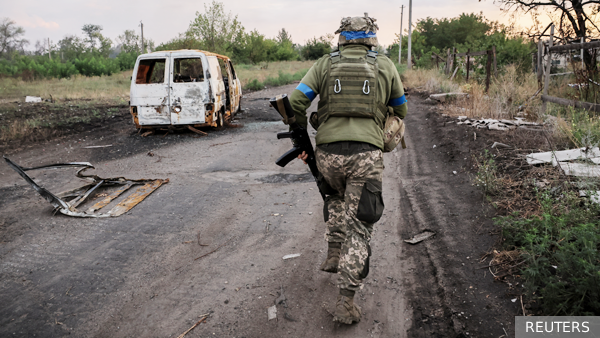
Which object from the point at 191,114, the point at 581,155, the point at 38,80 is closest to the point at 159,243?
the point at 581,155

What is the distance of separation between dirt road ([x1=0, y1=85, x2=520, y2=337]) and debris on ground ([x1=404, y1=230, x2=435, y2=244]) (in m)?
0.09

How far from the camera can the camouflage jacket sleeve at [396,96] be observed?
114 inches

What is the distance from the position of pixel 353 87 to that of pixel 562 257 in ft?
5.74

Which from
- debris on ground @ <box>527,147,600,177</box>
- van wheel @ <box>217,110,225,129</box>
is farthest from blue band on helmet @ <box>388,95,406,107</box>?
van wheel @ <box>217,110,225,129</box>

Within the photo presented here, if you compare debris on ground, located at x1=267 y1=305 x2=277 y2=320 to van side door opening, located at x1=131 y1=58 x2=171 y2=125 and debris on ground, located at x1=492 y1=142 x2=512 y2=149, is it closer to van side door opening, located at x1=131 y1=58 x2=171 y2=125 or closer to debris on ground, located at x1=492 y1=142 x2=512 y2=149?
debris on ground, located at x1=492 y1=142 x2=512 y2=149

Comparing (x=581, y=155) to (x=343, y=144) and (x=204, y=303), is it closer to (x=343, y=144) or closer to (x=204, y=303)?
(x=343, y=144)

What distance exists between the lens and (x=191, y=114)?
377 inches

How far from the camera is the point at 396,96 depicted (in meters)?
2.97

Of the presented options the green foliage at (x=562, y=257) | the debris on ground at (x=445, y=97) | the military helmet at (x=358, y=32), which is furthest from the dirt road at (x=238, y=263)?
the debris on ground at (x=445, y=97)

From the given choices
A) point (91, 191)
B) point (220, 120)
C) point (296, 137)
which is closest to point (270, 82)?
point (220, 120)

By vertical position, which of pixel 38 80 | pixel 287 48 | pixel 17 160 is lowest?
pixel 17 160

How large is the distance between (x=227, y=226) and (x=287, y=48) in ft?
223

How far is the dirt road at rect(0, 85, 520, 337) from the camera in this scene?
8.93 feet

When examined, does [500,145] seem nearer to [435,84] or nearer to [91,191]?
[91,191]
